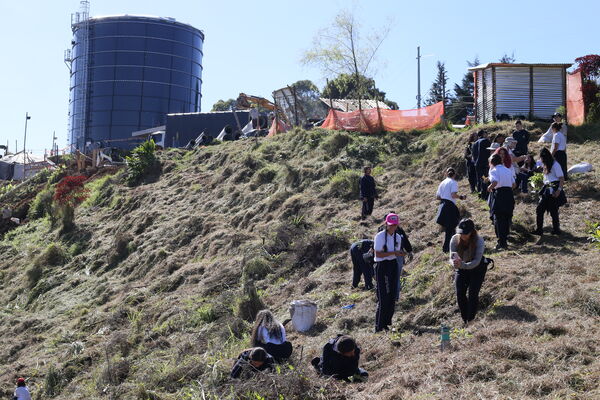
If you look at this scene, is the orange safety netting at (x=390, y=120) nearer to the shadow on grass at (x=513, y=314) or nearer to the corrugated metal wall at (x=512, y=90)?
the corrugated metal wall at (x=512, y=90)

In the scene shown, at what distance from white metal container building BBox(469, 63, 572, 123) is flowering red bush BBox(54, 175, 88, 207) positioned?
15980 mm

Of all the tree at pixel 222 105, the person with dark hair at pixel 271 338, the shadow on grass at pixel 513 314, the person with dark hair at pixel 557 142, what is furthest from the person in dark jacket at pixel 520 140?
the tree at pixel 222 105

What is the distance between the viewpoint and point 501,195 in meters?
11.8

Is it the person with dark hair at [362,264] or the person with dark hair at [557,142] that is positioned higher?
the person with dark hair at [557,142]

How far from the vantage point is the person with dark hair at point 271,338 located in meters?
9.53

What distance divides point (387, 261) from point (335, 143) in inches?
543

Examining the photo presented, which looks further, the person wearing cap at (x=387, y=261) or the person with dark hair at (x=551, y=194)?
the person with dark hair at (x=551, y=194)

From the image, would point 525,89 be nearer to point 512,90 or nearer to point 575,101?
point 512,90

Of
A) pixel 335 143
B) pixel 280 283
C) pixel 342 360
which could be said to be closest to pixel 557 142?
pixel 280 283

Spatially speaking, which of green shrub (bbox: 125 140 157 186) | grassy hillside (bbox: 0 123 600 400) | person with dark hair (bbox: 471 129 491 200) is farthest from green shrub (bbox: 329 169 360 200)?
green shrub (bbox: 125 140 157 186)

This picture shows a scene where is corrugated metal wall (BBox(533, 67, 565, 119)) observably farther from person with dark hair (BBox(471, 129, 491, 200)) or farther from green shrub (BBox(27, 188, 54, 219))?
green shrub (BBox(27, 188, 54, 219))

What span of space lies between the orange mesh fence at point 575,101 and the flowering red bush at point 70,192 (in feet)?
59.3

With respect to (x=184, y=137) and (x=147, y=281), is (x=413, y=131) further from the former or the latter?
(x=184, y=137)

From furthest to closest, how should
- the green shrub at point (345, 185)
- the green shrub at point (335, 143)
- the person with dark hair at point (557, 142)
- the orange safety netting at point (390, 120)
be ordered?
the orange safety netting at point (390, 120), the green shrub at point (335, 143), the green shrub at point (345, 185), the person with dark hair at point (557, 142)
